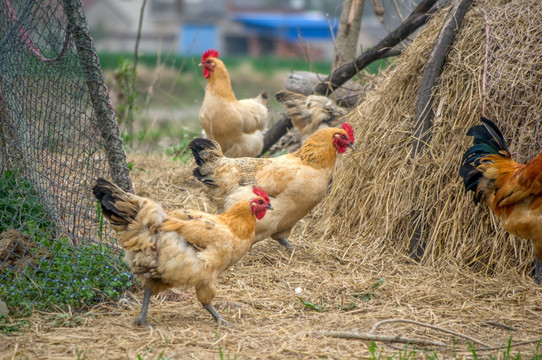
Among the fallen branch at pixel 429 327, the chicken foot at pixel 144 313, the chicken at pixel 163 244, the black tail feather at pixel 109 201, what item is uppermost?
the black tail feather at pixel 109 201

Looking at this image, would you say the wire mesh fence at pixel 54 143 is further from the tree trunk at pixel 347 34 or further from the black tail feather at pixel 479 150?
the tree trunk at pixel 347 34

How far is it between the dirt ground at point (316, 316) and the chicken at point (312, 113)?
1990 millimetres

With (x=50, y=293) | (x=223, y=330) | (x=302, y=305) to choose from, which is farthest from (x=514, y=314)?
(x=50, y=293)

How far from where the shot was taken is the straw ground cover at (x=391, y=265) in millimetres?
3559

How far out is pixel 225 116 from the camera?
24.0ft

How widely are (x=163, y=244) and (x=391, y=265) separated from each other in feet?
8.00

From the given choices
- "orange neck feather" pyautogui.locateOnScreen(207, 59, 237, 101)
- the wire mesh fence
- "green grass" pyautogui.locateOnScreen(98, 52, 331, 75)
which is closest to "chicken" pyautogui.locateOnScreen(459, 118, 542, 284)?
the wire mesh fence

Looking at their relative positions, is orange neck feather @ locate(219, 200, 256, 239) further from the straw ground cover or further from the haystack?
the haystack

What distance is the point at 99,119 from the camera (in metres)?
4.57

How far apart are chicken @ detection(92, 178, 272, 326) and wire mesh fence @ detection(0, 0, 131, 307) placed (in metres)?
0.67

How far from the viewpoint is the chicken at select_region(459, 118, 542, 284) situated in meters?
4.24

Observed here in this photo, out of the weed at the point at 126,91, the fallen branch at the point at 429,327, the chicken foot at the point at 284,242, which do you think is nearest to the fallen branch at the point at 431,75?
the chicken foot at the point at 284,242

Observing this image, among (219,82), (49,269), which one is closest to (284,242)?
(49,269)

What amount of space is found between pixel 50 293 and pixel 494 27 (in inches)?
185
